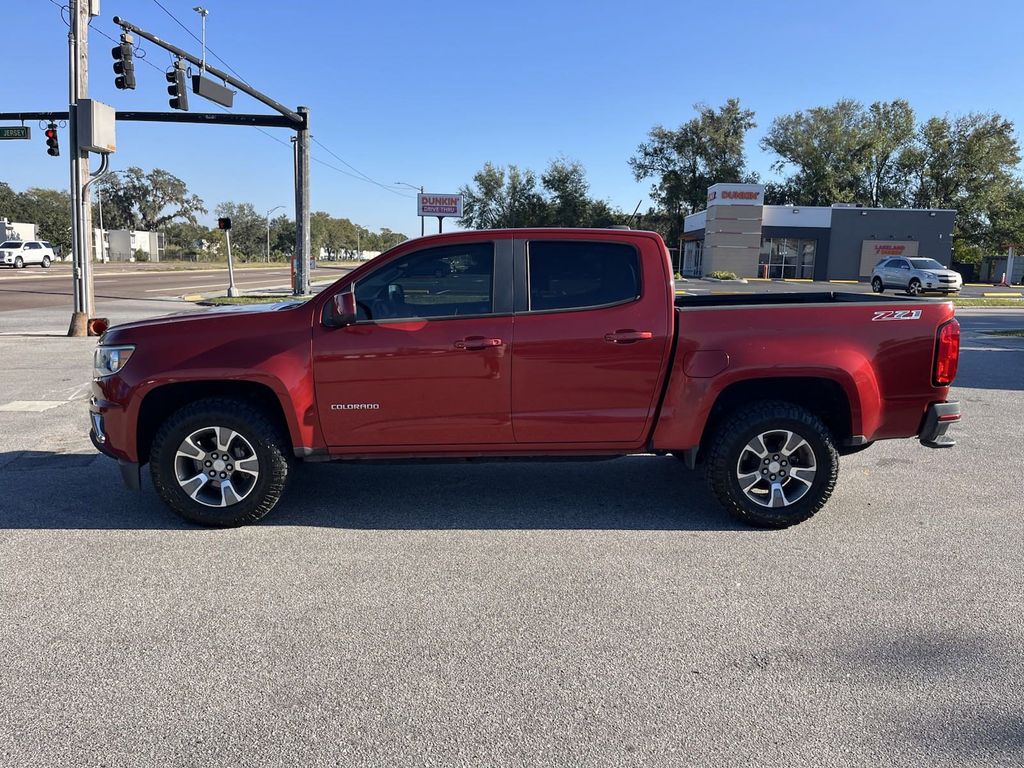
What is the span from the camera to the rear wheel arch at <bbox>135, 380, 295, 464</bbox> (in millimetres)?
4809

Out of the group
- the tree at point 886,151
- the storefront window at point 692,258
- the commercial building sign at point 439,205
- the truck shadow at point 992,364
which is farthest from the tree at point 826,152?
the truck shadow at point 992,364

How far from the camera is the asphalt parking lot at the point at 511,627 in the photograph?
2764mm

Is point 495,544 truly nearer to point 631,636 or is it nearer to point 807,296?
point 631,636

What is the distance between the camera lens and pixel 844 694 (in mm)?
3043

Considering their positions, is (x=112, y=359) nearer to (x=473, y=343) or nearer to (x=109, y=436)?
(x=109, y=436)

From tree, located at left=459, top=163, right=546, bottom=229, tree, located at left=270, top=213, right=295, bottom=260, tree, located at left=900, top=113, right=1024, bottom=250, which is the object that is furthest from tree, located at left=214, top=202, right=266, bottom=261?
tree, located at left=900, top=113, right=1024, bottom=250

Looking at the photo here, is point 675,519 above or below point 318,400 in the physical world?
below

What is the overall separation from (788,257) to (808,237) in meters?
1.81

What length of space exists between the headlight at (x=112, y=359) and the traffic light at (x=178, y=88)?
15.3 meters

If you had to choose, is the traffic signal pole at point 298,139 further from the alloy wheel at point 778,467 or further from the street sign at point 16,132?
the alloy wheel at point 778,467

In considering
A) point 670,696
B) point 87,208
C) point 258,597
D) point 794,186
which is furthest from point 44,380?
point 794,186

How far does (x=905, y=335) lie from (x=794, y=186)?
75585mm

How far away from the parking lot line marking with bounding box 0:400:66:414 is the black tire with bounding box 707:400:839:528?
24.6 ft

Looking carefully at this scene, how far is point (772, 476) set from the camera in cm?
483
